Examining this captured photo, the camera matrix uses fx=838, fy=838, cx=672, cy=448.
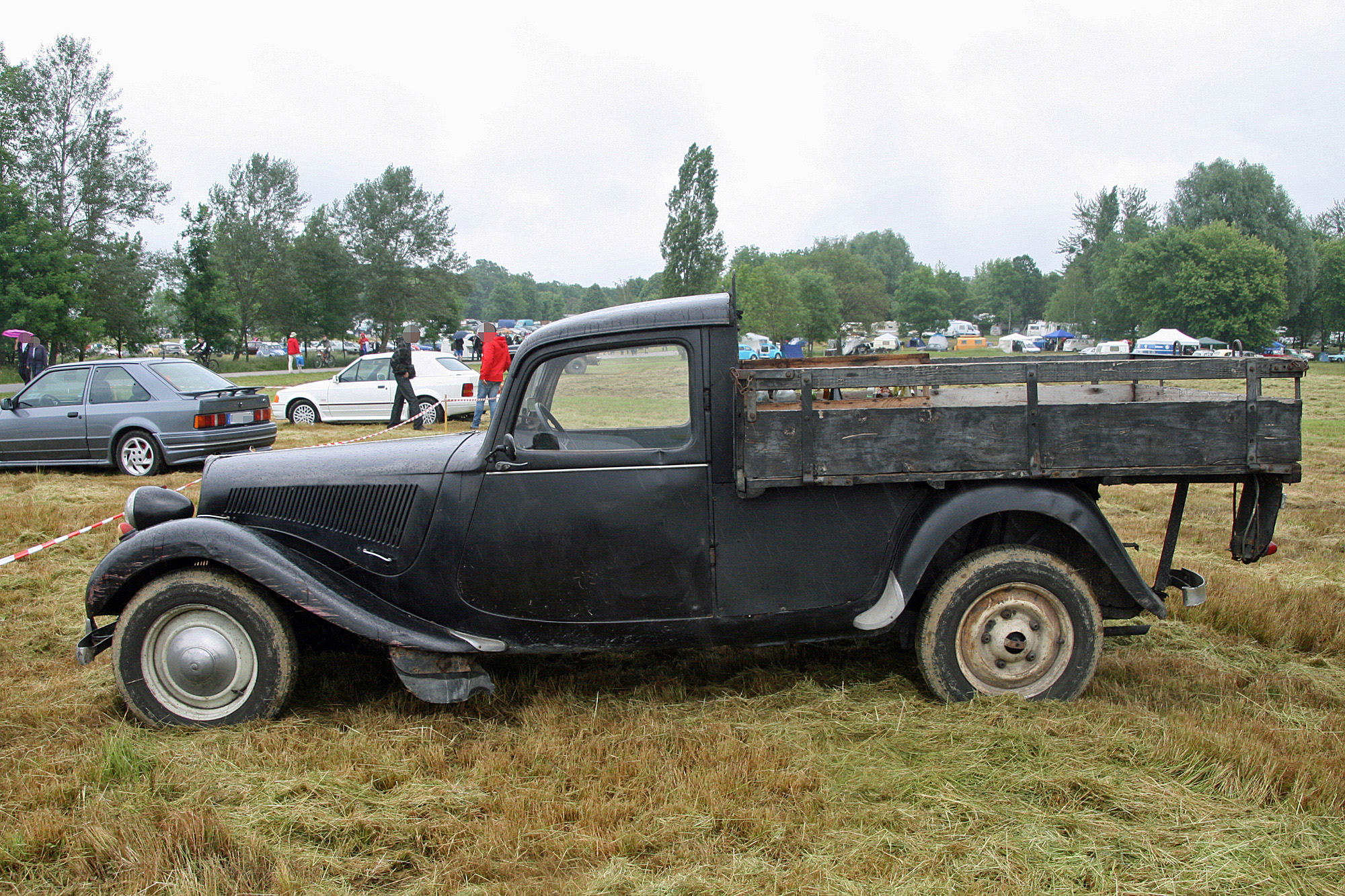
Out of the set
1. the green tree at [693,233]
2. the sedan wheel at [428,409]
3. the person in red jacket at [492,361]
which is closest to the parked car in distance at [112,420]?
the sedan wheel at [428,409]

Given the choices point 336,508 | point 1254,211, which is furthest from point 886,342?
point 336,508

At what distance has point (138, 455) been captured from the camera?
10.2 metres

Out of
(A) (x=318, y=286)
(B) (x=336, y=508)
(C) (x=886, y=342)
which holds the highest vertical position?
(A) (x=318, y=286)

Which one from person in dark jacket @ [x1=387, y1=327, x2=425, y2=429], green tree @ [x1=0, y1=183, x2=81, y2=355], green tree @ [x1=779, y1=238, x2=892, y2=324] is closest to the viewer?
person in dark jacket @ [x1=387, y1=327, x2=425, y2=429]

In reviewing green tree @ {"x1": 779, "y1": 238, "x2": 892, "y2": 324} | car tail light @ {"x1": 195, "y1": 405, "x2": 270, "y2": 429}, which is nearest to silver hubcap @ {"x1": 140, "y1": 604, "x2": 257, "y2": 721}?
car tail light @ {"x1": 195, "y1": 405, "x2": 270, "y2": 429}

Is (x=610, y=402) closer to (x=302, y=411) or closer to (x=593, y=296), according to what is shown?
(x=302, y=411)

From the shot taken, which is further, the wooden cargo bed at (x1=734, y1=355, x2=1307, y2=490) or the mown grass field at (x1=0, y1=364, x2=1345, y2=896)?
the wooden cargo bed at (x1=734, y1=355, x2=1307, y2=490)

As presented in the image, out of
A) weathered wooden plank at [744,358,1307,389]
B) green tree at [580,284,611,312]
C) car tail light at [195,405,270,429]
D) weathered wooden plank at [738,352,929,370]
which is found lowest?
car tail light at [195,405,270,429]

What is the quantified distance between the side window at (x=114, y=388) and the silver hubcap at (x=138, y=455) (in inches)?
20.9

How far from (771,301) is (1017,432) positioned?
6909cm

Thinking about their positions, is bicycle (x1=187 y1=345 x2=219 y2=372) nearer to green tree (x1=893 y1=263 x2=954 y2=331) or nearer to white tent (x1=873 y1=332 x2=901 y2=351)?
white tent (x1=873 y1=332 x2=901 y2=351)

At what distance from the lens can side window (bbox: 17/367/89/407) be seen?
33.7 ft

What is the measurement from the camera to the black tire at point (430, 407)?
46.0 ft

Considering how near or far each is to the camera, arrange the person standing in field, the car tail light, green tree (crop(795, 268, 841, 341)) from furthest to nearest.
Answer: green tree (crop(795, 268, 841, 341)) < the person standing in field < the car tail light
